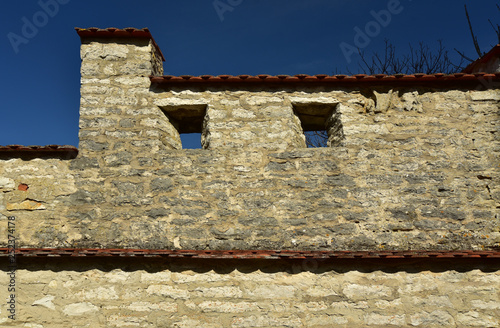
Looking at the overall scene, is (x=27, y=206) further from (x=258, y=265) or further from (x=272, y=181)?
(x=272, y=181)

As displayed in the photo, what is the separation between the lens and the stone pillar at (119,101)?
5.02 m

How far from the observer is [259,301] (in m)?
4.23

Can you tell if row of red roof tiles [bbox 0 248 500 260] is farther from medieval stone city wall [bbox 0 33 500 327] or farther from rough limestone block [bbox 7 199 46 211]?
rough limestone block [bbox 7 199 46 211]

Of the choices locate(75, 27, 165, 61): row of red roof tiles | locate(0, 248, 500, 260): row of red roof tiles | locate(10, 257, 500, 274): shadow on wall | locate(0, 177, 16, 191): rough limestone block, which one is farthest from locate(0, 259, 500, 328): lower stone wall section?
locate(75, 27, 165, 61): row of red roof tiles

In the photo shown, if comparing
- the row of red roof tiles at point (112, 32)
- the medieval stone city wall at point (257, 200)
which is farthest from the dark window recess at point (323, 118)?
the row of red roof tiles at point (112, 32)

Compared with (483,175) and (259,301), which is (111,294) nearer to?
(259,301)

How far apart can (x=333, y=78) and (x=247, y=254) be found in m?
2.65

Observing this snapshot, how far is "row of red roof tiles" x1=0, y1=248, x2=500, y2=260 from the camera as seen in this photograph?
165 inches

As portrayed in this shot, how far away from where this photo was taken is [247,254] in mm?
4215

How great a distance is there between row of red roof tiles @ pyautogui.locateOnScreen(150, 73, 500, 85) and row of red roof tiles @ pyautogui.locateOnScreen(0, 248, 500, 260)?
2.31 m

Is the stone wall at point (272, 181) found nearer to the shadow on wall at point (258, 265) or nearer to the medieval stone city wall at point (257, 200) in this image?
the medieval stone city wall at point (257, 200)

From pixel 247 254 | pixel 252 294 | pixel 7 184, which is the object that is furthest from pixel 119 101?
pixel 252 294

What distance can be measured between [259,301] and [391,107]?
3042 mm

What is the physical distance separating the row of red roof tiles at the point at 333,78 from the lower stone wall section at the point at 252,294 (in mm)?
2389
